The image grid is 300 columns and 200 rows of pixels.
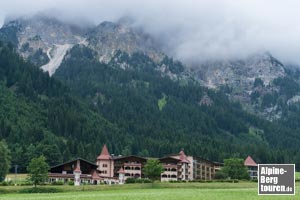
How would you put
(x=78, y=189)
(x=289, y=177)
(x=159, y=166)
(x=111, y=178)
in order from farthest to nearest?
(x=111, y=178), (x=159, y=166), (x=78, y=189), (x=289, y=177)

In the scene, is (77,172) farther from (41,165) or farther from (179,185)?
(179,185)

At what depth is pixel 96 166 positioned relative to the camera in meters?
190

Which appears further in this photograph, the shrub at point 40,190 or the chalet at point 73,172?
the chalet at point 73,172

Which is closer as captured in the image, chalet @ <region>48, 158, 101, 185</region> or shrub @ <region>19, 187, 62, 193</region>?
shrub @ <region>19, 187, 62, 193</region>

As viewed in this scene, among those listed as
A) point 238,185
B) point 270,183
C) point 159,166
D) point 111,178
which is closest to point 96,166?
point 111,178

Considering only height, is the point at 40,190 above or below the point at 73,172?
above

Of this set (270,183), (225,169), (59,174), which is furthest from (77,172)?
(270,183)

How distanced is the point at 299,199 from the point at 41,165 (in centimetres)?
8784

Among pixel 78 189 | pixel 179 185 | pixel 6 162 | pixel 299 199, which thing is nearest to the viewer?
pixel 299 199

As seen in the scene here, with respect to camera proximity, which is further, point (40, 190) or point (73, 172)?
point (73, 172)

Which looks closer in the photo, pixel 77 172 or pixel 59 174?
pixel 77 172

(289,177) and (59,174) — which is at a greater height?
(289,177)

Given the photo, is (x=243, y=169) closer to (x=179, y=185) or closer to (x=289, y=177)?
(x=179, y=185)

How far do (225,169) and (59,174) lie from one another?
6065 cm
